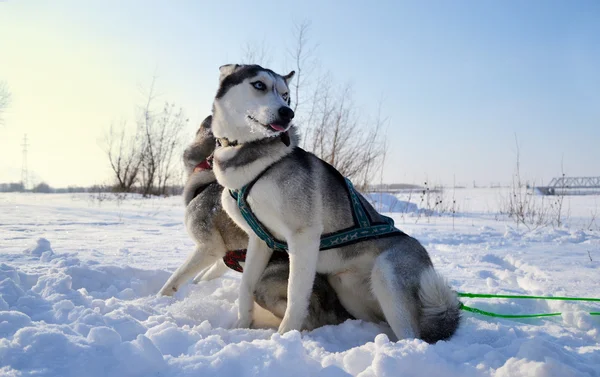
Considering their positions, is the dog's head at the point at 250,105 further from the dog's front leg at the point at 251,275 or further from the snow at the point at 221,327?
the snow at the point at 221,327

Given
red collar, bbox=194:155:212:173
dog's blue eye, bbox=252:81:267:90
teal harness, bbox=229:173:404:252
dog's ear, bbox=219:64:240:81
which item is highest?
dog's ear, bbox=219:64:240:81

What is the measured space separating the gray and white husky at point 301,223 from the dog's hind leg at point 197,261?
0.69 m

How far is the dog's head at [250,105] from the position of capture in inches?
90.2

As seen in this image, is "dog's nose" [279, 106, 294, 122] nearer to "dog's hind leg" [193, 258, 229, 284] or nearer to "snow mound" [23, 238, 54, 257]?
"dog's hind leg" [193, 258, 229, 284]

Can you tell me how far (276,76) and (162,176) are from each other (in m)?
21.5

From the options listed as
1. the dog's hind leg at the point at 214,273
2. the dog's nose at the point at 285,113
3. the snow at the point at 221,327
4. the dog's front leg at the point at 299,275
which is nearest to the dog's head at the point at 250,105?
the dog's nose at the point at 285,113

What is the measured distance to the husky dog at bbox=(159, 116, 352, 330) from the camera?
258 cm

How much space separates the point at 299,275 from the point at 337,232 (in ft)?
1.19

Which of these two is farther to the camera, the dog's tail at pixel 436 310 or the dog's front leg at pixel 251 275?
the dog's front leg at pixel 251 275

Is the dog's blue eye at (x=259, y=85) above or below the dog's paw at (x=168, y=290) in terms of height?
above

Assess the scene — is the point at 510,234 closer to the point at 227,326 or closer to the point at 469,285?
the point at 469,285

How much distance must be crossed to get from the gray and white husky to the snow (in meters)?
0.17

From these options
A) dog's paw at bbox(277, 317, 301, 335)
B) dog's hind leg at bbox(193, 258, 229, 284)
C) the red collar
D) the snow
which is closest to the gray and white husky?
dog's paw at bbox(277, 317, 301, 335)

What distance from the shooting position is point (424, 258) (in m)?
2.37
